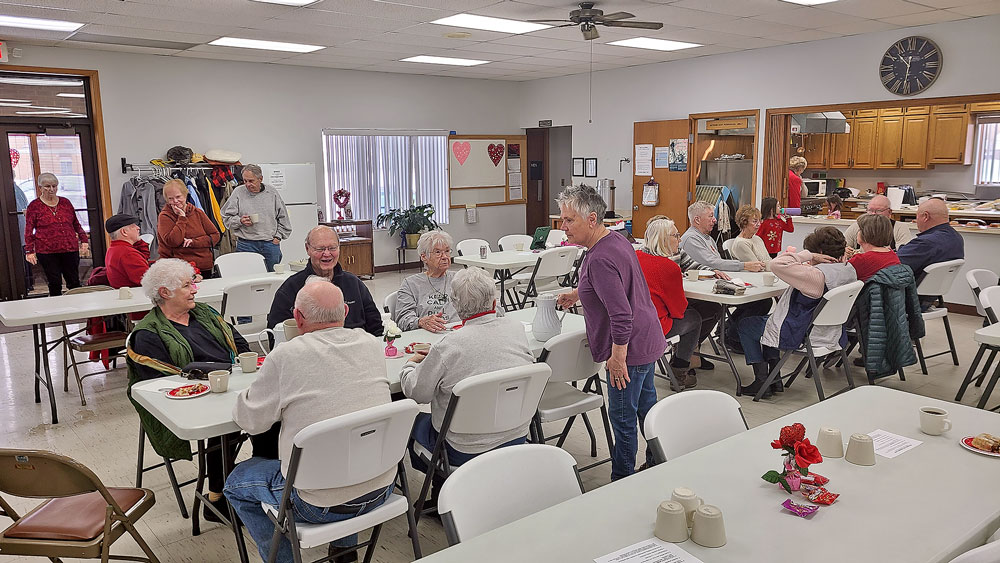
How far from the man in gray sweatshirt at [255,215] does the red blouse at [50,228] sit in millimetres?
1973

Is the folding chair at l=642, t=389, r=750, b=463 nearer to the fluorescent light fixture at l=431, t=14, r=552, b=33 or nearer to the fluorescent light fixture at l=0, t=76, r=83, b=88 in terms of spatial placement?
the fluorescent light fixture at l=431, t=14, r=552, b=33

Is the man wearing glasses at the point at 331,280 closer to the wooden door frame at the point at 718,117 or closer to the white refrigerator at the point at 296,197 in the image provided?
the white refrigerator at the point at 296,197

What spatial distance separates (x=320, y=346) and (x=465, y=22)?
5.01 metres

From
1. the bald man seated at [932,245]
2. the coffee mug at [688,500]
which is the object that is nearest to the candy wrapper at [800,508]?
the coffee mug at [688,500]

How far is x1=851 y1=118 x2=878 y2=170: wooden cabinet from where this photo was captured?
10883 mm

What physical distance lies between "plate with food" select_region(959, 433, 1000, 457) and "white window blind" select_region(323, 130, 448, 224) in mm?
8973

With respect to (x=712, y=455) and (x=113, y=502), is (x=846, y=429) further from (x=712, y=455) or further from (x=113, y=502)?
(x=113, y=502)

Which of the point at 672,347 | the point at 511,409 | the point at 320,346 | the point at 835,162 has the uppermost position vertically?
the point at 835,162

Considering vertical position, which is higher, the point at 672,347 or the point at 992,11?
the point at 992,11

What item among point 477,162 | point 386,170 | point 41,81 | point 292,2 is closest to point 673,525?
point 292,2

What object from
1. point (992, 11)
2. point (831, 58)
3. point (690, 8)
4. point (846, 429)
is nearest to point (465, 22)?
point (690, 8)

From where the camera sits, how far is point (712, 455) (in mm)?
2223

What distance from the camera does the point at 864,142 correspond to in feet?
36.2

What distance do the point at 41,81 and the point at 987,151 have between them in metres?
12.2
